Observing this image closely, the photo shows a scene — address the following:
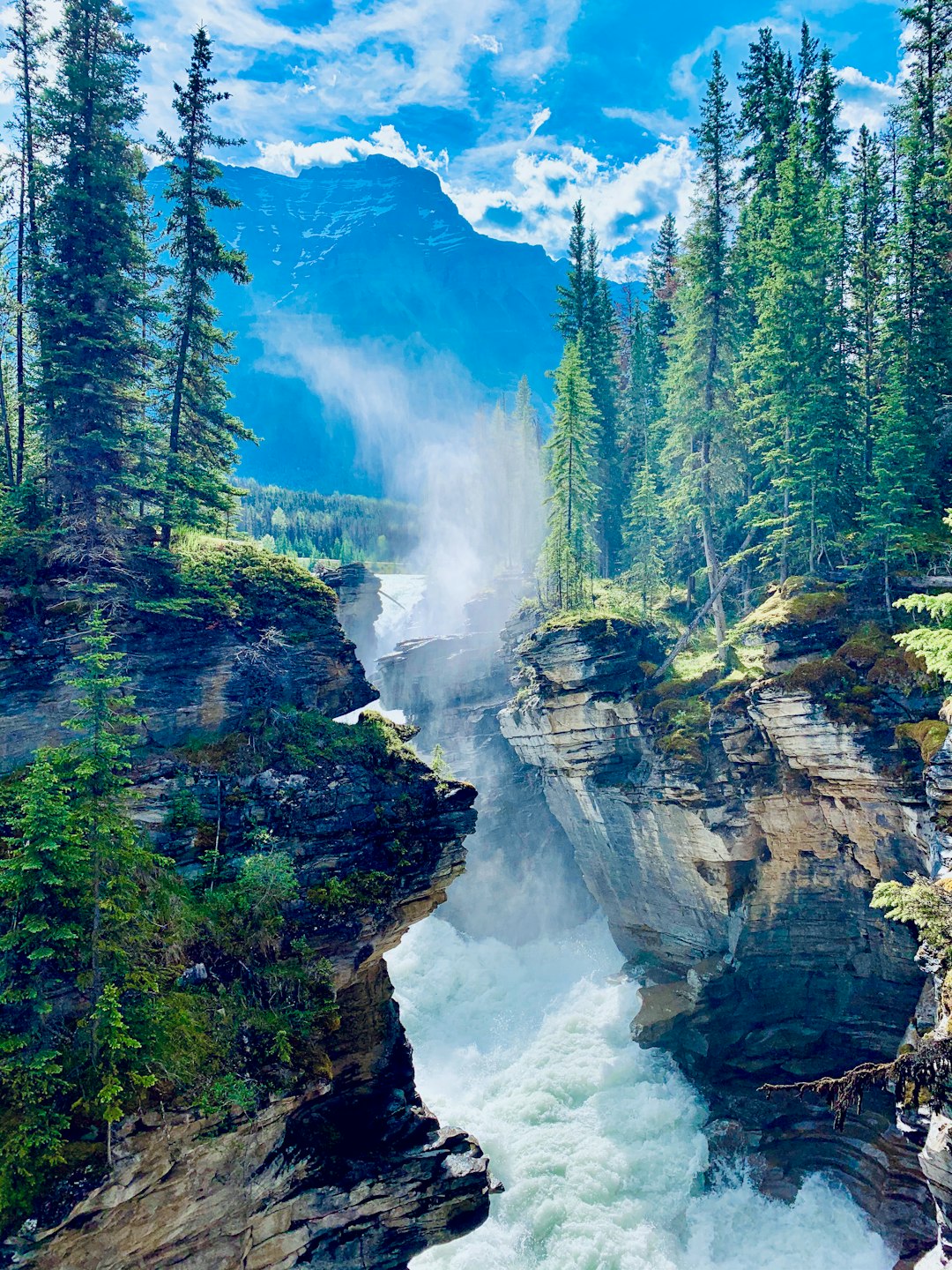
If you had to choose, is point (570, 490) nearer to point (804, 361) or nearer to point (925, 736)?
point (804, 361)

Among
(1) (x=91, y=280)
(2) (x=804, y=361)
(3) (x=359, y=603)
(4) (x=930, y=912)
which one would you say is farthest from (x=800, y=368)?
(3) (x=359, y=603)

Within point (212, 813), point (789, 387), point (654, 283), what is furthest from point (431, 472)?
point (212, 813)

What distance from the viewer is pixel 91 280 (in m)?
19.9

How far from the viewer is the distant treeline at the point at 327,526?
334 feet

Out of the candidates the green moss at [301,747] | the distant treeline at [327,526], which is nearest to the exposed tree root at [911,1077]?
the green moss at [301,747]

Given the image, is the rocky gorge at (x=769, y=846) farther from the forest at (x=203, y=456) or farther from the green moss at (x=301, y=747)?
the green moss at (x=301, y=747)

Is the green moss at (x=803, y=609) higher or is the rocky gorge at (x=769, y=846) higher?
the green moss at (x=803, y=609)

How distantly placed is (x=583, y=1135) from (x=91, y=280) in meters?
31.0

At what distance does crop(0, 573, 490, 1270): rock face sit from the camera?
13.1 meters

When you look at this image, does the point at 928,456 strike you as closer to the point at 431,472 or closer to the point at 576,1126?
the point at 576,1126

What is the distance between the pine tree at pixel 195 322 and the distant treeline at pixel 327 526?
70600mm

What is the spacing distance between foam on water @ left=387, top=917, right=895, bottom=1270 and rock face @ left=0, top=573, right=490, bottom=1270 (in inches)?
281

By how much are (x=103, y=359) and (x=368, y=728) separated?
41.9ft

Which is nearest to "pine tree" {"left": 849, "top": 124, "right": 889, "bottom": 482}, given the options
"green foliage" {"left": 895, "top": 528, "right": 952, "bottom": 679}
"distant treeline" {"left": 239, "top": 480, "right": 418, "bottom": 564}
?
"green foliage" {"left": 895, "top": 528, "right": 952, "bottom": 679}
